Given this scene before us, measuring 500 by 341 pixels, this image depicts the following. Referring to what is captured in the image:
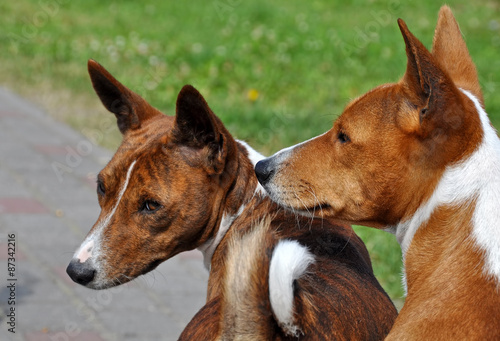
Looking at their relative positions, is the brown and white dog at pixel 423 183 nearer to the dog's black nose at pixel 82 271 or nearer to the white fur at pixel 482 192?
the white fur at pixel 482 192

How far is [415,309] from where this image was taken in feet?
8.93

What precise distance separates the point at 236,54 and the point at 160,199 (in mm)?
6718

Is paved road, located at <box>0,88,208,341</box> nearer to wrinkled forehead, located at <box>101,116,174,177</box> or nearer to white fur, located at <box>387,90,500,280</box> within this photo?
wrinkled forehead, located at <box>101,116,174,177</box>

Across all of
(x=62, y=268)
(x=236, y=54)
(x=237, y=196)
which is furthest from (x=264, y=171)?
(x=236, y=54)

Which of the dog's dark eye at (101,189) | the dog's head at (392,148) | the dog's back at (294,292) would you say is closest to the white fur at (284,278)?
the dog's back at (294,292)

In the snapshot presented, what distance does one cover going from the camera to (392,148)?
2986 mm

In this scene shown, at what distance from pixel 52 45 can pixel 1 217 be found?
4.89 m

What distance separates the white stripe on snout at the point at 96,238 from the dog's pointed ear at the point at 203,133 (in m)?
0.28

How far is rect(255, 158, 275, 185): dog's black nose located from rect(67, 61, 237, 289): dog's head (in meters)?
0.19

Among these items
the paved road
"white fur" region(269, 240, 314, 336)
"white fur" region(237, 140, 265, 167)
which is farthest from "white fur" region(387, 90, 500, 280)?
the paved road

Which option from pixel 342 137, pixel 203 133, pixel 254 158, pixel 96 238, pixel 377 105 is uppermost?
pixel 377 105

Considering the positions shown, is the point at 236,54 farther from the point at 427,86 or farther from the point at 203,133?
the point at 427,86

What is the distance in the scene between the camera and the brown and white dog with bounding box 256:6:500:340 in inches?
105

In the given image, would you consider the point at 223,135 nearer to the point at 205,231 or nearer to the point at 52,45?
the point at 205,231
